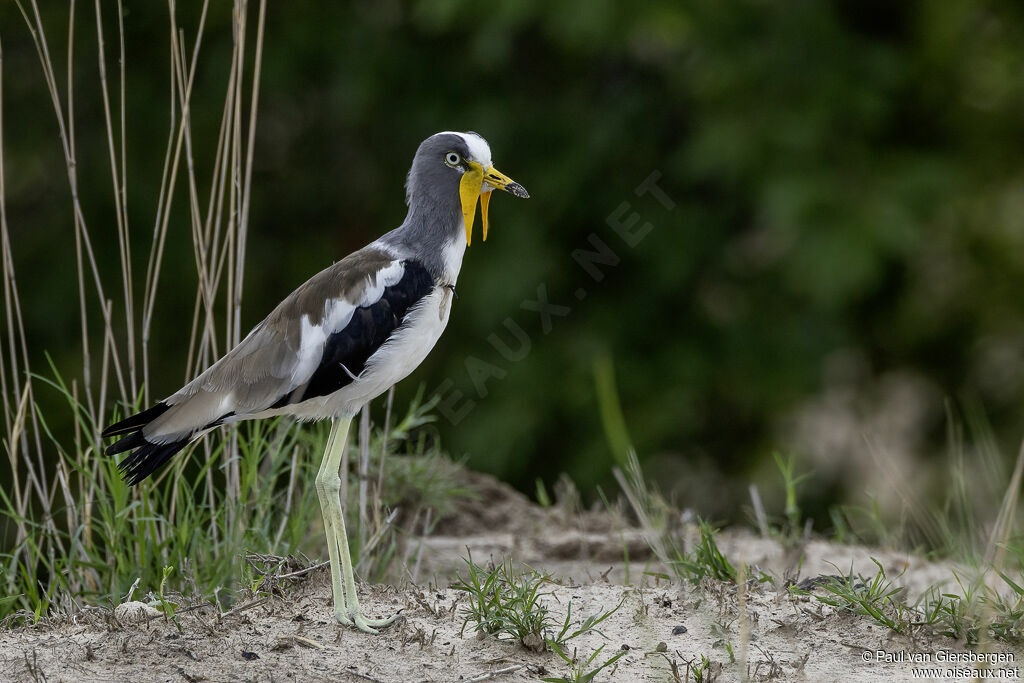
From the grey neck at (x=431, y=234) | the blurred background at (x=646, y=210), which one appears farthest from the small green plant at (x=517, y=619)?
the blurred background at (x=646, y=210)

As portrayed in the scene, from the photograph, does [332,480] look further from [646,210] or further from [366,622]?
[646,210]

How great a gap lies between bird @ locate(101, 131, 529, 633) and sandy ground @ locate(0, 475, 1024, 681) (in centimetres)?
14

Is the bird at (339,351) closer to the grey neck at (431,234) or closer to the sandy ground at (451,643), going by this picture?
the grey neck at (431,234)

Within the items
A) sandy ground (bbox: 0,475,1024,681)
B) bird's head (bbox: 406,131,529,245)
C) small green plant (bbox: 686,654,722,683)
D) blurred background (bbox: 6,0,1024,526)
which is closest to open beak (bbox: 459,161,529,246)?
bird's head (bbox: 406,131,529,245)

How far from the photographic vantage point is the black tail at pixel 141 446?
306 centimetres

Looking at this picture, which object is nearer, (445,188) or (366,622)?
(366,622)

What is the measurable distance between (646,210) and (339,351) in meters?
4.80

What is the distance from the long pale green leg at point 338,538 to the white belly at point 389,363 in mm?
88

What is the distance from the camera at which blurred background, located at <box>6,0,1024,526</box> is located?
700 centimetres

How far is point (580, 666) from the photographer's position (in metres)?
2.96

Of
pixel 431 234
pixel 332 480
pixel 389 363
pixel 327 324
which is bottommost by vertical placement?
pixel 332 480

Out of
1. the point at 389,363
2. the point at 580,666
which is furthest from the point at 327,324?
the point at 580,666

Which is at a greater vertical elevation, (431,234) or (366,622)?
(431,234)

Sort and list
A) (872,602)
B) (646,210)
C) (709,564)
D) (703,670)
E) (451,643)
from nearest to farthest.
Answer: (703,670) < (451,643) < (872,602) < (709,564) < (646,210)
